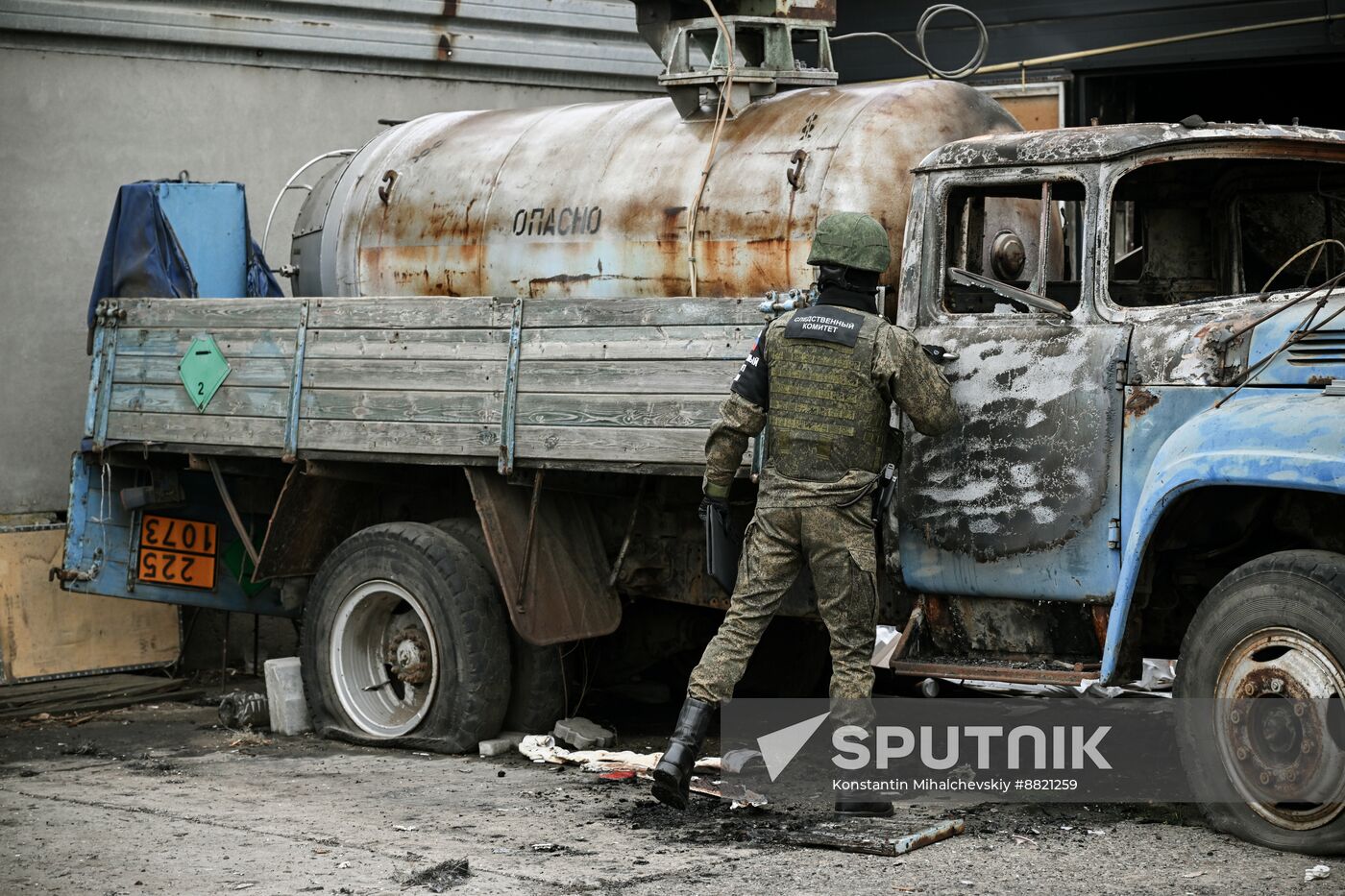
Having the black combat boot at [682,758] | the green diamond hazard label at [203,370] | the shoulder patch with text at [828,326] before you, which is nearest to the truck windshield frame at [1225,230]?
the shoulder patch with text at [828,326]

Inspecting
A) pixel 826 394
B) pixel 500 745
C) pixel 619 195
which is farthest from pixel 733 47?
pixel 500 745

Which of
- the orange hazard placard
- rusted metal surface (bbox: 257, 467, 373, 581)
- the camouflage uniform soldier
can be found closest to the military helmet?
the camouflage uniform soldier

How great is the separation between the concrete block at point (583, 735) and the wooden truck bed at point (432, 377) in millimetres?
1191

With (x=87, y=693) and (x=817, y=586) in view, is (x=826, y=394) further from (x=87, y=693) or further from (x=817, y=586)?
(x=87, y=693)

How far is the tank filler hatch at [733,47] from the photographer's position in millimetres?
7836

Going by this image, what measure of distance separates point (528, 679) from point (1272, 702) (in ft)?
11.5

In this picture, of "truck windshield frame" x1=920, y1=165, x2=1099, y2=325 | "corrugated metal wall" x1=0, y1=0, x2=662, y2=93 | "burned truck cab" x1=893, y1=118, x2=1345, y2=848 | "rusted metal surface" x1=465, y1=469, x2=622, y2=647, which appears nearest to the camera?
"burned truck cab" x1=893, y1=118, x2=1345, y2=848

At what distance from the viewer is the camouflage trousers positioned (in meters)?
6.25

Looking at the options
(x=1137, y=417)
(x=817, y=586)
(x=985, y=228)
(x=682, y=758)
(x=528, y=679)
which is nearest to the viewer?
(x=1137, y=417)

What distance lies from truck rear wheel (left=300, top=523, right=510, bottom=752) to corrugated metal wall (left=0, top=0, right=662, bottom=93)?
3827mm

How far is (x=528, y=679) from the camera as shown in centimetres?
802

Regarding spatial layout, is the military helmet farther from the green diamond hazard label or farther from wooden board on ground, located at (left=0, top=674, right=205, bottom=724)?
wooden board on ground, located at (left=0, top=674, right=205, bottom=724)

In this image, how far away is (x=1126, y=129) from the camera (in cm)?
624

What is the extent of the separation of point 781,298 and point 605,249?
1.46m
